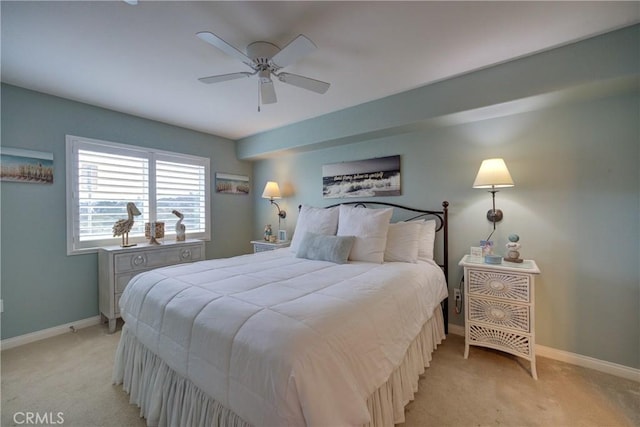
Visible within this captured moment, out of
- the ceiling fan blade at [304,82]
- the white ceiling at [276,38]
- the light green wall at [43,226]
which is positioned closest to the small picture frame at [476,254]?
the white ceiling at [276,38]

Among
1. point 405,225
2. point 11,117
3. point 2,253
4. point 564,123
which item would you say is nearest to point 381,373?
point 405,225

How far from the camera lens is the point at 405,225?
8.59 ft

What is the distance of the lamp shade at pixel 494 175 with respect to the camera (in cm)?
219

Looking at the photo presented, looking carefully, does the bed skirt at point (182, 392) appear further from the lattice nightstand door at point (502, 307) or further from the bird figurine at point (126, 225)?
the bird figurine at point (126, 225)

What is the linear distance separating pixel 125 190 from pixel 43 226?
82 centimetres

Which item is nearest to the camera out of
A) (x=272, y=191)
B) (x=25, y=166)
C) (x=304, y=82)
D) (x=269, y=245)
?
(x=304, y=82)

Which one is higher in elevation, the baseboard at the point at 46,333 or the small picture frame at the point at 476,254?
the small picture frame at the point at 476,254

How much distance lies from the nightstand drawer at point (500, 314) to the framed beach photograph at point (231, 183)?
3791mm

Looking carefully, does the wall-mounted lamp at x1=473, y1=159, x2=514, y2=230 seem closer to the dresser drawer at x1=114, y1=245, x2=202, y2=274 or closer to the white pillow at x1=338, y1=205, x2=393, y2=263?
the white pillow at x1=338, y1=205, x2=393, y2=263

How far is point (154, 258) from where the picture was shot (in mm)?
3162

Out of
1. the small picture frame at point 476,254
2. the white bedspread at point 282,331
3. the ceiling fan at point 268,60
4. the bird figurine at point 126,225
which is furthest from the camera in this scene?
the bird figurine at point 126,225

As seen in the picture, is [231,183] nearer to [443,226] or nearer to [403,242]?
[403,242]

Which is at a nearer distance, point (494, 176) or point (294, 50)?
point (294, 50)

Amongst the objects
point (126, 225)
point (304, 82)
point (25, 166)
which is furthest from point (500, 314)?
point (25, 166)
